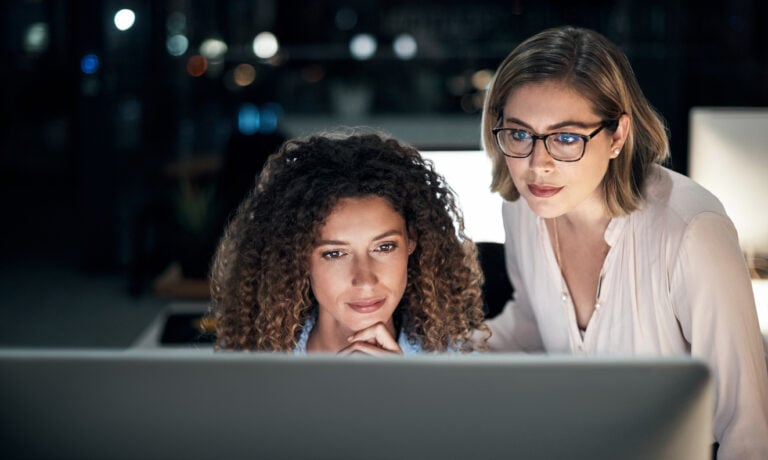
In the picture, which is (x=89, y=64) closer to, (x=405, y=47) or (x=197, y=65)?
(x=197, y=65)

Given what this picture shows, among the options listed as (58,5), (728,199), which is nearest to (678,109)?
(728,199)

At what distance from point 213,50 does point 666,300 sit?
540 cm

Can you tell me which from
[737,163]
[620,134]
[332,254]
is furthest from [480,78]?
[332,254]

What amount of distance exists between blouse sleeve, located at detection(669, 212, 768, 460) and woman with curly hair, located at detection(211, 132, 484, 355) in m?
0.38

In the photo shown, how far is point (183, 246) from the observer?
513cm

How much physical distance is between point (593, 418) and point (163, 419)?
1.10 ft

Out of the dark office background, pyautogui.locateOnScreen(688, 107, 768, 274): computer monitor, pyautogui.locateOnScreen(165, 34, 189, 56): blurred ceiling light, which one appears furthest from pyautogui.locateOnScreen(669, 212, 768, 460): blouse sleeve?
pyautogui.locateOnScreen(165, 34, 189, 56): blurred ceiling light

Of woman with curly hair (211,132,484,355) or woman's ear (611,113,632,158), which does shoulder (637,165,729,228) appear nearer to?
woman's ear (611,113,632,158)

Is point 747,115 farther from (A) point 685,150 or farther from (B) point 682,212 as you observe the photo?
(A) point 685,150

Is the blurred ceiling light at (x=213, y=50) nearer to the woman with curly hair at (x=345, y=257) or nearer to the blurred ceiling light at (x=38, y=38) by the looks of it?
the blurred ceiling light at (x=38, y=38)

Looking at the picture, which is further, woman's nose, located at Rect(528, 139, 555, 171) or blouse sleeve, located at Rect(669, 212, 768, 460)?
woman's nose, located at Rect(528, 139, 555, 171)

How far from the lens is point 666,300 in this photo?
4.99 ft

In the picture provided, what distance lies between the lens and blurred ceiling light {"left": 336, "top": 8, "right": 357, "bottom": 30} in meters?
9.04

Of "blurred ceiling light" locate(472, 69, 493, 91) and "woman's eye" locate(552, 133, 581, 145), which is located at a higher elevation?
"woman's eye" locate(552, 133, 581, 145)
